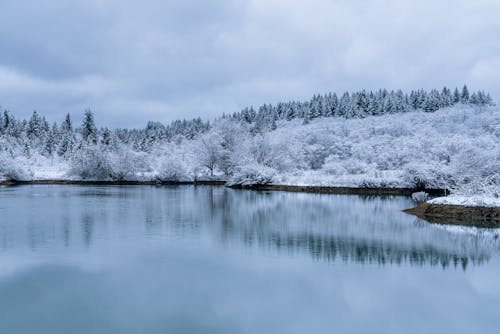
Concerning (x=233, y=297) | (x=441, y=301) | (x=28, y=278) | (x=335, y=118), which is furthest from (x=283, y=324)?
→ (x=335, y=118)

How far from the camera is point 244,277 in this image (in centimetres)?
1207

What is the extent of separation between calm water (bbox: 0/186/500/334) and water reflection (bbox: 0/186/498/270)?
0.25 ft

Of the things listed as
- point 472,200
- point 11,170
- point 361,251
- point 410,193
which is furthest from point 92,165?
point 361,251

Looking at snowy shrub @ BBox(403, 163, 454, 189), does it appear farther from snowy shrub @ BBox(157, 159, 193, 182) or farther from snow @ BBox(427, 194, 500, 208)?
snowy shrub @ BBox(157, 159, 193, 182)

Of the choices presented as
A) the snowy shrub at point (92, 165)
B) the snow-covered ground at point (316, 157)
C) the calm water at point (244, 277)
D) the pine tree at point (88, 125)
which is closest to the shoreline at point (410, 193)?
the snow-covered ground at point (316, 157)

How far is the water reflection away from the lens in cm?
1524

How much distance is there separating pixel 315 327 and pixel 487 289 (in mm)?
5437

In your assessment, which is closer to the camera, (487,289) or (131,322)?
(131,322)

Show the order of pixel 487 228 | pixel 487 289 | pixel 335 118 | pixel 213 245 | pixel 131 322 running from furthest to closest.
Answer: pixel 335 118
pixel 487 228
pixel 213 245
pixel 487 289
pixel 131 322

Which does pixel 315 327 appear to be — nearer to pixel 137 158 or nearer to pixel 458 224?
pixel 458 224

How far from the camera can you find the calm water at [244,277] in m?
9.09

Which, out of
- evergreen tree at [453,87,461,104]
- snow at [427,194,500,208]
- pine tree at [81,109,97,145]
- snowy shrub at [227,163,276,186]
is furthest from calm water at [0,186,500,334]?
evergreen tree at [453,87,461,104]

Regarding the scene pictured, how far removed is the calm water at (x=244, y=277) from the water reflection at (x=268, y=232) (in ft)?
0.25

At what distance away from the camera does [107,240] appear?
1681 centimetres
